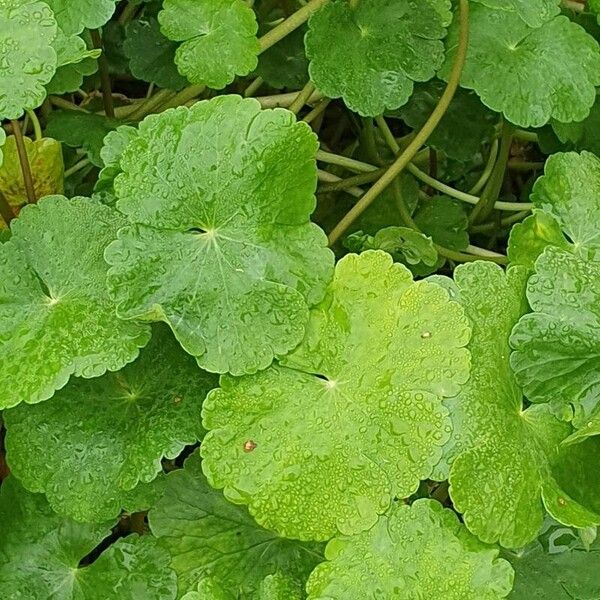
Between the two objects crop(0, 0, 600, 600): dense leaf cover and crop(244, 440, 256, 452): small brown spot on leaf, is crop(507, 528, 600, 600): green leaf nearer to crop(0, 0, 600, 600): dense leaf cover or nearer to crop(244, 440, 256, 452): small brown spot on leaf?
crop(0, 0, 600, 600): dense leaf cover

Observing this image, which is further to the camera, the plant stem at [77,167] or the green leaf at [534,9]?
the plant stem at [77,167]

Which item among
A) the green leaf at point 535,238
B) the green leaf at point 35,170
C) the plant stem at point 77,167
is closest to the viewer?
the green leaf at point 535,238

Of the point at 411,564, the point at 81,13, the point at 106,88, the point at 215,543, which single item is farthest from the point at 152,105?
the point at 411,564

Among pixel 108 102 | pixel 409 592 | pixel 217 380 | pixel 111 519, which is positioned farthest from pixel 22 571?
pixel 108 102

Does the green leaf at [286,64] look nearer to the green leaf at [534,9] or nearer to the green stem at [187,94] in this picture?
the green stem at [187,94]

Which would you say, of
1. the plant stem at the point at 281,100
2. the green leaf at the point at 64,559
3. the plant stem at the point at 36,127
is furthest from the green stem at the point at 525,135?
the green leaf at the point at 64,559

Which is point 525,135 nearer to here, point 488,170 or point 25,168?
point 488,170

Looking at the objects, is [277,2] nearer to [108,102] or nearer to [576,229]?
[108,102]
